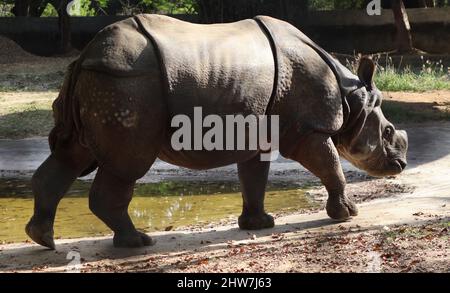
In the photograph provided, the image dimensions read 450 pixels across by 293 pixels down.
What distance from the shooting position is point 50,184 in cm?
781

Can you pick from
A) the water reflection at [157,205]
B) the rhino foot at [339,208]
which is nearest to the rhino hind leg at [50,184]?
the water reflection at [157,205]

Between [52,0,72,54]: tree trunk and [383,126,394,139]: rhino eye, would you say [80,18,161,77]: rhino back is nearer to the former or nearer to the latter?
[383,126,394,139]: rhino eye

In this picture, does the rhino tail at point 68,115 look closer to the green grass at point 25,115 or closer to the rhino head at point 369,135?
the rhino head at point 369,135

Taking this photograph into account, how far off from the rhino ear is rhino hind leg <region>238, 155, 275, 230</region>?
47.4 inches

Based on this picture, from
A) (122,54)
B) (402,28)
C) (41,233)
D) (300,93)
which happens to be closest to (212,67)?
(122,54)

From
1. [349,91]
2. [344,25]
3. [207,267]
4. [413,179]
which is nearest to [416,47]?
[344,25]

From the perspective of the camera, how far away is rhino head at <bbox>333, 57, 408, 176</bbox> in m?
8.48

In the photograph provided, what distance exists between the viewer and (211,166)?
306 inches

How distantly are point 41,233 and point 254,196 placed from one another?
1.96 metres

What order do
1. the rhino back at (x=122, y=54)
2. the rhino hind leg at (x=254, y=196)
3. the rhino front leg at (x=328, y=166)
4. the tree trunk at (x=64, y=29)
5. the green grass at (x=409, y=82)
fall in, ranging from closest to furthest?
the rhino back at (x=122, y=54), the rhino front leg at (x=328, y=166), the rhino hind leg at (x=254, y=196), the green grass at (x=409, y=82), the tree trunk at (x=64, y=29)

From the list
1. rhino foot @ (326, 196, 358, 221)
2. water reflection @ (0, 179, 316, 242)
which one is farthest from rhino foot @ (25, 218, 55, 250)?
rhino foot @ (326, 196, 358, 221)

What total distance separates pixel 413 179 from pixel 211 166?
Result: 389 cm

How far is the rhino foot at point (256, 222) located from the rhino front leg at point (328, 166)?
55 cm

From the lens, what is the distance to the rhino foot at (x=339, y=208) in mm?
8461
